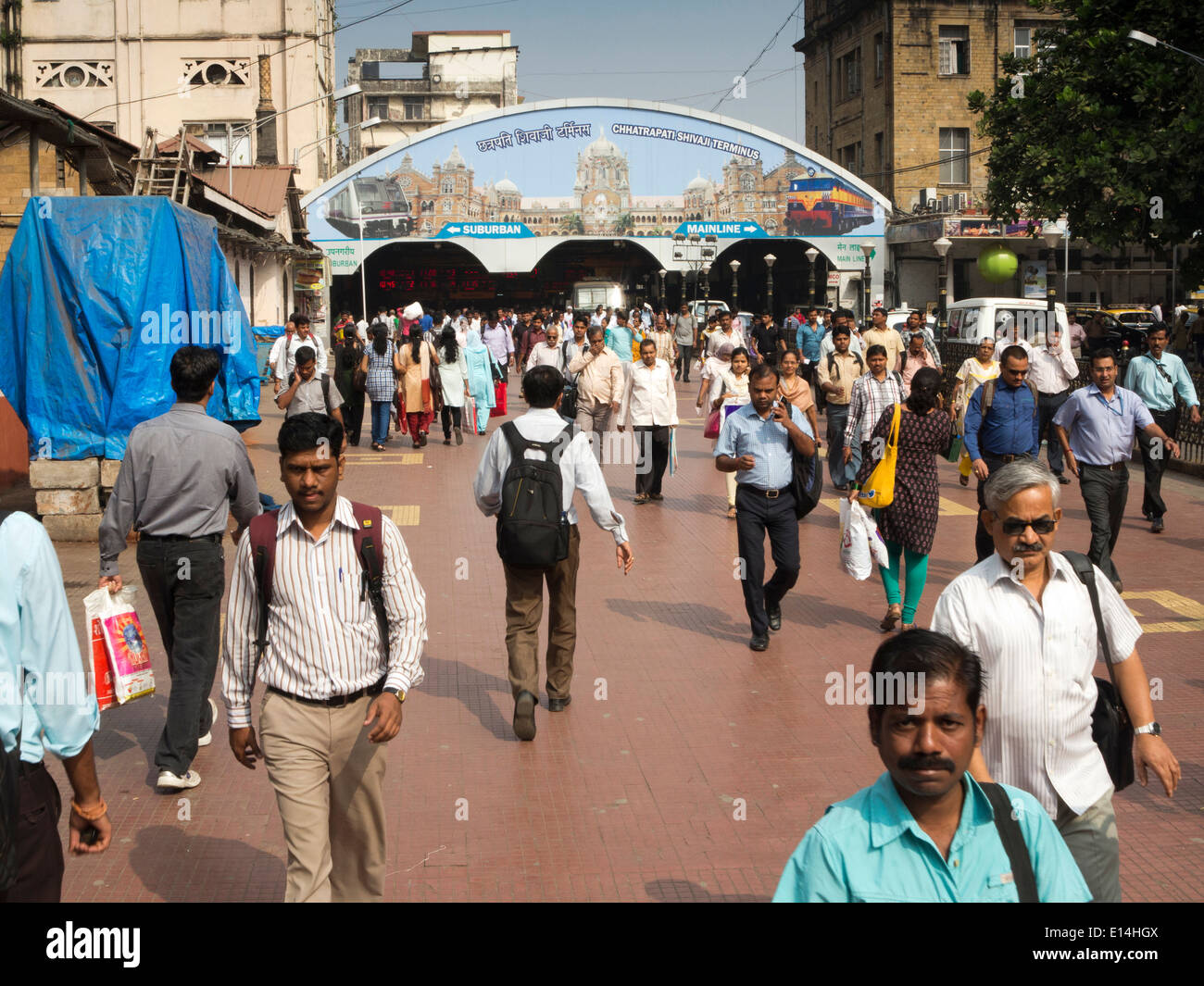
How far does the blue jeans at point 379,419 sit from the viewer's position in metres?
18.3

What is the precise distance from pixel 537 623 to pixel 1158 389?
783cm

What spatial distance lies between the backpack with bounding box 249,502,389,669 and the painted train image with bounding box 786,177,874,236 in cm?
4486

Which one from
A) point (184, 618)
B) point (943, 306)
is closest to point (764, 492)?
point (184, 618)

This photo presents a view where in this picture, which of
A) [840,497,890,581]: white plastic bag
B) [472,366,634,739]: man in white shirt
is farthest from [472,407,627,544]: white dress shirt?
[840,497,890,581]: white plastic bag

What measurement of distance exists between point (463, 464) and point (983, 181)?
40761 millimetres

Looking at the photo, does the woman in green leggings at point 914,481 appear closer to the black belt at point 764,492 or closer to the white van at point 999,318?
the black belt at point 764,492

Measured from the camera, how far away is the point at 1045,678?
357 centimetres

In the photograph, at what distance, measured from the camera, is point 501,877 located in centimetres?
495

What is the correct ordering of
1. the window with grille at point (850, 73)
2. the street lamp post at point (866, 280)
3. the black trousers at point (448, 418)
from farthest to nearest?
the window with grille at point (850, 73), the street lamp post at point (866, 280), the black trousers at point (448, 418)

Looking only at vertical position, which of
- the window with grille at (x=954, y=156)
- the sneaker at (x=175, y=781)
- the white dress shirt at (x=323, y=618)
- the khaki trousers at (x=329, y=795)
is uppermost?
the window with grille at (x=954, y=156)

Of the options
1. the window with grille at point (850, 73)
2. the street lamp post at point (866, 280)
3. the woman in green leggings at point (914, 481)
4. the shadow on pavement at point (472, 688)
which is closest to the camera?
the shadow on pavement at point (472, 688)

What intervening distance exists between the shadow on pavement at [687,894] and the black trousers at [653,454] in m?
9.30

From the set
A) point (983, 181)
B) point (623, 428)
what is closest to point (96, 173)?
point (623, 428)

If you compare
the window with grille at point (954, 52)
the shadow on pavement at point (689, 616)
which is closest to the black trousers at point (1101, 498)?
the shadow on pavement at point (689, 616)
